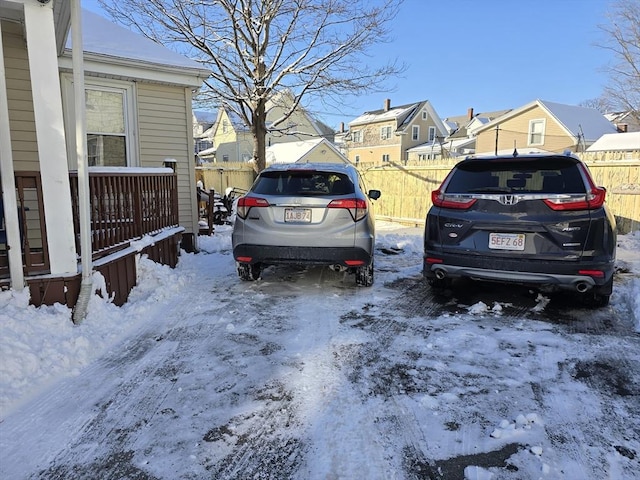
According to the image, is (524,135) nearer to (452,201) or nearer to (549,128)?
(549,128)

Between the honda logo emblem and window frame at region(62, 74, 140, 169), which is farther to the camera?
window frame at region(62, 74, 140, 169)

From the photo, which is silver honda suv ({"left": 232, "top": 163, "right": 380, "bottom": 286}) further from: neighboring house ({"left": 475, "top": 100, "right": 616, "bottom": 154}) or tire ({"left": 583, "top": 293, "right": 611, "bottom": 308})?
neighboring house ({"left": 475, "top": 100, "right": 616, "bottom": 154})

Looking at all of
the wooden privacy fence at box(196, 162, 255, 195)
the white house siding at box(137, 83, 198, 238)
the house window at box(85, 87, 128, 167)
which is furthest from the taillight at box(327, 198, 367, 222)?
the wooden privacy fence at box(196, 162, 255, 195)

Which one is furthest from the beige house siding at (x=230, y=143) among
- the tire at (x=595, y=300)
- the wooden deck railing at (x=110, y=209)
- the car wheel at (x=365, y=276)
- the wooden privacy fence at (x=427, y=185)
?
the tire at (x=595, y=300)

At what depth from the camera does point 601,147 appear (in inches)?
956

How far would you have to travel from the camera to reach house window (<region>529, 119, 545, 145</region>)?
28.5 metres

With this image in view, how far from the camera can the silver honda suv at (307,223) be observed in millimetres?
4957

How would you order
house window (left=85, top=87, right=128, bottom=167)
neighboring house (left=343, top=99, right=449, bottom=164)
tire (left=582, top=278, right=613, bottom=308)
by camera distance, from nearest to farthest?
tire (left=582, top=278, right=613, bottom=308) < house window (left=85, top=87, right=128, bottom=167) < neighboring house (left=343, top=99, right=449, bottom=164)

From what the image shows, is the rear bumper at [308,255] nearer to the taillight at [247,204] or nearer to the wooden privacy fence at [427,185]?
the taillight at [247,204]

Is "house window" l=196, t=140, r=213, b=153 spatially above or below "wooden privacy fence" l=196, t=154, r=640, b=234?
above

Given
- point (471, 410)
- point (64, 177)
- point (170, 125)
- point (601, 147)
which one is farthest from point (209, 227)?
point (601, 147)

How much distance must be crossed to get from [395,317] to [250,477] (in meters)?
2.62

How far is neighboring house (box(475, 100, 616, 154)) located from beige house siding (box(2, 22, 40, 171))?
25237 millimetres

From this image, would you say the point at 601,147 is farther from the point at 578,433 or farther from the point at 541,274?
the point at 578,433
